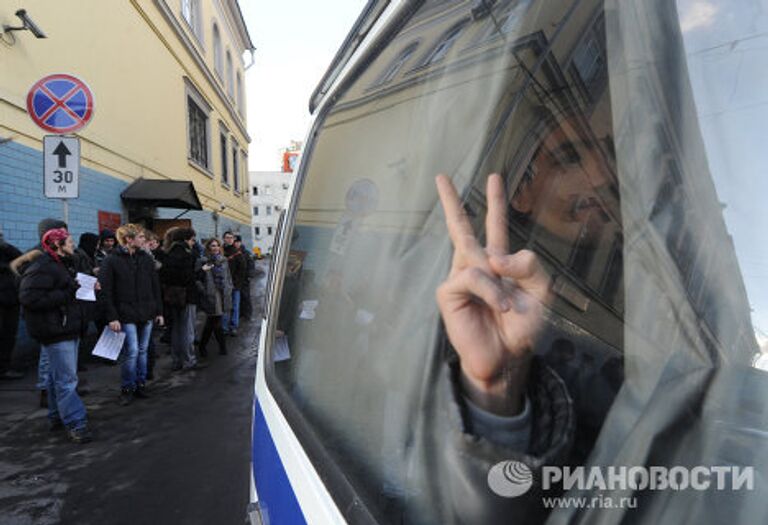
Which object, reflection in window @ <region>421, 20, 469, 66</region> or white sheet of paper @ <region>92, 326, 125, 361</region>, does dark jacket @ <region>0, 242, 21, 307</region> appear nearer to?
white sheet of paper @ <region>92, 326, 125, 361</region>

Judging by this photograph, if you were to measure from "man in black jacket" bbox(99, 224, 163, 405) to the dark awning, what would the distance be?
6053 mm

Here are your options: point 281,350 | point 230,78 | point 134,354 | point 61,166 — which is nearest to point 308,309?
point 281,350

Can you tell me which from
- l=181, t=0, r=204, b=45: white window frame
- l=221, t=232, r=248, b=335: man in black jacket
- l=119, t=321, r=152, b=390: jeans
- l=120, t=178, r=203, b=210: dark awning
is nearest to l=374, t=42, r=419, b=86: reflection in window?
l=119, t=321, r=152, b=390: jeans

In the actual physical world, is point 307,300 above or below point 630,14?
below

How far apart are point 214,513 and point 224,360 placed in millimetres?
4174

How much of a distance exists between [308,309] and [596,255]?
40.7 inches

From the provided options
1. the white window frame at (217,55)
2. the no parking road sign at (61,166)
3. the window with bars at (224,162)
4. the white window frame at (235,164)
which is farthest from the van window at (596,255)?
the white window frame at (235,164)

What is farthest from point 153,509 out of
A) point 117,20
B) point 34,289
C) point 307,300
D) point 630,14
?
point 117,20

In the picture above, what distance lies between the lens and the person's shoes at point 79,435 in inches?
165

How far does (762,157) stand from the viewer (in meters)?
0.64

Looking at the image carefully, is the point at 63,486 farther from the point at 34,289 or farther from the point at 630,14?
the point at 630,14

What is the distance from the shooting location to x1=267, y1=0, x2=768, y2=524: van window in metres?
0.64

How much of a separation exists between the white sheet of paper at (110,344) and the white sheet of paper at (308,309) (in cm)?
378

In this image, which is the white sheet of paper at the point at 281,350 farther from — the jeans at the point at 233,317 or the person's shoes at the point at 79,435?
the jeans at the point at 233,317
